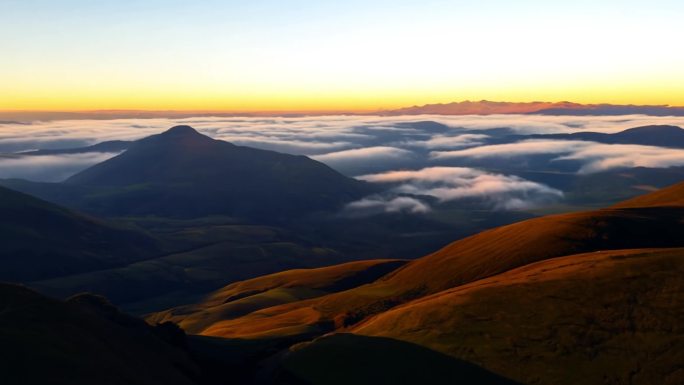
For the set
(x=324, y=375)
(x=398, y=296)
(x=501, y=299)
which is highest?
(x=501, y=299)

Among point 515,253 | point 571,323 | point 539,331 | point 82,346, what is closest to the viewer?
point 82,346

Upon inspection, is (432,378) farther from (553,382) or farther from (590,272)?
(590,272)

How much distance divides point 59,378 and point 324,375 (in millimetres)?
45687

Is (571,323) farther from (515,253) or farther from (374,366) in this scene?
(515,253)

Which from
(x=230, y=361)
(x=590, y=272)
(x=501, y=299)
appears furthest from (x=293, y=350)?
(x=590, y=272)

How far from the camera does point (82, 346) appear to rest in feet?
328

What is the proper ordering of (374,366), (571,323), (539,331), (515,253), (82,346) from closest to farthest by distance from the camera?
(82,346)
(374,366)
(571,323)
(539,331)
(515,253)

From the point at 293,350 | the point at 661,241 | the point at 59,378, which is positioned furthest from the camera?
the point at 661,241

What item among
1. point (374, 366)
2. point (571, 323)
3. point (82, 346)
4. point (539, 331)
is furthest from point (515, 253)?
point (82, 346)

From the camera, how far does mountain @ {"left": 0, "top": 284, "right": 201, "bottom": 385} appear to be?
8575 centimetres

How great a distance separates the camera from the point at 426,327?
121m

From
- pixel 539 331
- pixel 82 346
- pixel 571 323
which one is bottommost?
pixel 539 331

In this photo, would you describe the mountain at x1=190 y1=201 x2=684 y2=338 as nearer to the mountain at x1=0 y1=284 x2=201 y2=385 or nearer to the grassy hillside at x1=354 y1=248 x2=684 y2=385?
the grassy hillside at x1=354 y1=248 x2=684 y2=385

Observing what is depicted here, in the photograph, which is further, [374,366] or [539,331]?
[539,331]
